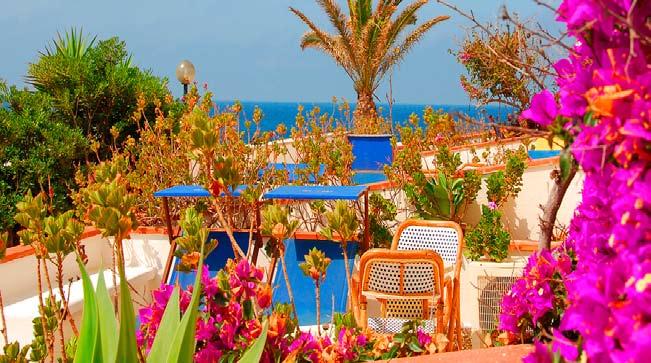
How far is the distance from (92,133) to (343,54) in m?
10.5

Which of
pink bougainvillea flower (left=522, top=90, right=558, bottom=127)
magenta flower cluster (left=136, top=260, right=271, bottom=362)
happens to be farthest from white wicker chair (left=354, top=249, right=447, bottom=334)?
pink bougainvillea flower (left=522, top=90, right=558, bottom=127)

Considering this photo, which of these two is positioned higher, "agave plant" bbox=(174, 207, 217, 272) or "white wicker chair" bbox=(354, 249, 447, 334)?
"agave plant" bbox=(174, 207, 217, 272)

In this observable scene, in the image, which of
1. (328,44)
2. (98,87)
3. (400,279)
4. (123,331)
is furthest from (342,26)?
(123,331)

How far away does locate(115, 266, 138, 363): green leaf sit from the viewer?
1421mm

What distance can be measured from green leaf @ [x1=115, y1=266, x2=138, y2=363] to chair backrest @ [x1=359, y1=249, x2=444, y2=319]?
2.04 m

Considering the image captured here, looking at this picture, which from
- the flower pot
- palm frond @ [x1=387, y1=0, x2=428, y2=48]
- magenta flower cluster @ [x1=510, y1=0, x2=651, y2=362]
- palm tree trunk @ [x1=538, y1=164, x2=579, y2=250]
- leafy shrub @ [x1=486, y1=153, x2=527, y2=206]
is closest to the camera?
magenta flower cluster @ [x1=510, y1=0, x2=651, y2=362]

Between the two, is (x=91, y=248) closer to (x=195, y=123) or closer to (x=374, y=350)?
(x=374, y=350)

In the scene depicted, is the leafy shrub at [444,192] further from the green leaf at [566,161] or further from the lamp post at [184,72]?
the lamp post at [184,72]

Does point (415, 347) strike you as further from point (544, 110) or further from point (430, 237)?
point (430, 237)

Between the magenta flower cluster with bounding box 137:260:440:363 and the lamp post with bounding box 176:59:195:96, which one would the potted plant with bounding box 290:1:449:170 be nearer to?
the lamp post with bounding box 176:59:195:96

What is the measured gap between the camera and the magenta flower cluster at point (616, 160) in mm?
771

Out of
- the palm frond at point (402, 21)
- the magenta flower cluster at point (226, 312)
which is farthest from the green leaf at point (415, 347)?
the palm frond at point (402, 21)

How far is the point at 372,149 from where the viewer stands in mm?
12164

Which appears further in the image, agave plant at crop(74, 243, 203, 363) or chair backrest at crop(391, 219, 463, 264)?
chair backrest at crop(391, 219, 463, 264)
